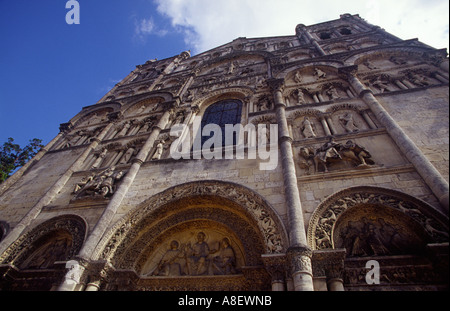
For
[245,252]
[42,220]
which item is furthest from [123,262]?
[42,220]

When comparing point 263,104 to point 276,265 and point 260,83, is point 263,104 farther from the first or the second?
point 276,265

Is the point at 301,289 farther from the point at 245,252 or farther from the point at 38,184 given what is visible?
the point at 38,184

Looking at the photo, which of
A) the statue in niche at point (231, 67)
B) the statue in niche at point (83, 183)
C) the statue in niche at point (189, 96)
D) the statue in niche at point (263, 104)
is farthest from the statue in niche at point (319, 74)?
the statue in niche at point (83, 183)

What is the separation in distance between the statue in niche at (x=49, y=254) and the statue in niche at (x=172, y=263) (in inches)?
106

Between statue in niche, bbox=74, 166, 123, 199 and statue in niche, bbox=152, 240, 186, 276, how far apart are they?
285cm

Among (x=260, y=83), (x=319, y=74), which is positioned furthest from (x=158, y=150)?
(x=319, y=74)

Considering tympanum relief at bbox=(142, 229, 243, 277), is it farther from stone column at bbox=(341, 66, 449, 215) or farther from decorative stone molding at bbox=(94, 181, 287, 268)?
stone column at bbox=(341, 66, 449, 215)

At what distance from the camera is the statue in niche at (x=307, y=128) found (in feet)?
25.1

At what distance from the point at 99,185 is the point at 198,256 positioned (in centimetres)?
424

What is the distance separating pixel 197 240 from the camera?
21.2ft

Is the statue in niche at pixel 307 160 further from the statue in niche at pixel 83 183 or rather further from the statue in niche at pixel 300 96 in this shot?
the statue in niche at pixel 83 183

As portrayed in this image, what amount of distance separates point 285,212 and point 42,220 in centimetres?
753

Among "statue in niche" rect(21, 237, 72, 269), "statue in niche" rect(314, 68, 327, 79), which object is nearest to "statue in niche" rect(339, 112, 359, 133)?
"statue in niche" rect(314, 68, 327, 79)
